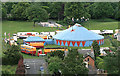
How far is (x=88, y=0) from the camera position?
81.9 m

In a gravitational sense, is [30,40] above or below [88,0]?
below

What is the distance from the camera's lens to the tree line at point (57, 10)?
240 feet

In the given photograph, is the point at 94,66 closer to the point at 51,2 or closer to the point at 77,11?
the point at 77,11

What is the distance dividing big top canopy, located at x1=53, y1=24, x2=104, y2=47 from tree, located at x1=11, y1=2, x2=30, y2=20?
32.0 m

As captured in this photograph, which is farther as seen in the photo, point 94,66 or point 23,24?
point 23,24

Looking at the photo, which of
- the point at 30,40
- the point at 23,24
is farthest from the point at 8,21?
the point at 30,40

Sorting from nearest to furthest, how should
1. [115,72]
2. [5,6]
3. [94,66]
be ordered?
[115,72] → [94,66] → [5,6]

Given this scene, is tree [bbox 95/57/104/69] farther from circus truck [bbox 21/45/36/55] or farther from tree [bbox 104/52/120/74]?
circus truck [bbox 21/45/36/55]

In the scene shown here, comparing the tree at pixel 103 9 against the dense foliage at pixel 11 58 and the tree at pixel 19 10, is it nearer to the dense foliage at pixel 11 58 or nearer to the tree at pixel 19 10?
the tree at pixel 19 10

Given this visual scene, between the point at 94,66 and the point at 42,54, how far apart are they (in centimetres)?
875

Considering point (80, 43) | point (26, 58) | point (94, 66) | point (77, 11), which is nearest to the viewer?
point (94, 66)

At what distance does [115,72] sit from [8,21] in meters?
57.2

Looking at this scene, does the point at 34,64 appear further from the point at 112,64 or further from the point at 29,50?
the point at 112,64

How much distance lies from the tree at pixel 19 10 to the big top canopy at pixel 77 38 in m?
32.0
